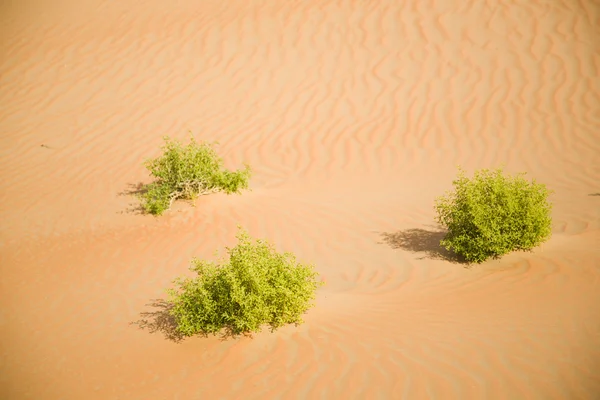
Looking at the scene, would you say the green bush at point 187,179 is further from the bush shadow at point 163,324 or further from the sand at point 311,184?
the bush shadow at point 163,324

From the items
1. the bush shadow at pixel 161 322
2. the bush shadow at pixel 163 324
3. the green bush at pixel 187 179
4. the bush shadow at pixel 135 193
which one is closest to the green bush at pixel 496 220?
the bush shadow at pixel 163 324

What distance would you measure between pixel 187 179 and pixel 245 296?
4.55 m

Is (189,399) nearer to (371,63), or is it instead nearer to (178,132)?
(178,132)

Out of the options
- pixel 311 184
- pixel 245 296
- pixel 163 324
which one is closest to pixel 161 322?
pixel 163 324

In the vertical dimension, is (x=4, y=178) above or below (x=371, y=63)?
below

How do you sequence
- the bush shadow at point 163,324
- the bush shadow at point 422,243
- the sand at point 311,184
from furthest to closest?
1. the bush shadow at point 422,243
2. the bush shadow at point 163,324
3. the sand at point 311,184

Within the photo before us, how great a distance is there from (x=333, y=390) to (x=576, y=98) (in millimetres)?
9696

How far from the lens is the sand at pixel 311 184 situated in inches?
188

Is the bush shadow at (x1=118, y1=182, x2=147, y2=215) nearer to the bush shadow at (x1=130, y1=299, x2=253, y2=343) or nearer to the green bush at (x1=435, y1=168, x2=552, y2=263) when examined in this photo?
the bush shadow at (x1=130, y1=299, x2=253, y2=343)

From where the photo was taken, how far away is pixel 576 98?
11.6 m

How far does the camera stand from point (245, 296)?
5082 mm

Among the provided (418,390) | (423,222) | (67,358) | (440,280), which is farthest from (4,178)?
(418,390)

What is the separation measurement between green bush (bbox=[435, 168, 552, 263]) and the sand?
23 centimetres

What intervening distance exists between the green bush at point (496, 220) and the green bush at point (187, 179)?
398cm
